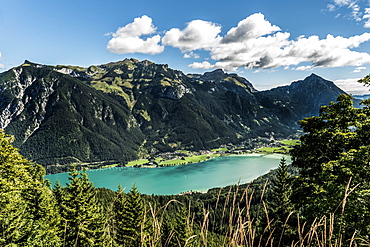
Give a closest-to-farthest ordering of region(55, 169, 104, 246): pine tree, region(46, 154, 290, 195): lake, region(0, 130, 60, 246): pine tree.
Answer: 1. region(0, 130, 60, 246): pine tree
2. region(55, 169, 104, 246): pine tree
3. region(46, 154, 290, 195): lake

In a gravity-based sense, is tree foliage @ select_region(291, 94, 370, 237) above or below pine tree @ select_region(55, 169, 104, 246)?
above

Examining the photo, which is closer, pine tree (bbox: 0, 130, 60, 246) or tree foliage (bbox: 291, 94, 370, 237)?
tree foliage (bbox: 291, 94, 370, 237)

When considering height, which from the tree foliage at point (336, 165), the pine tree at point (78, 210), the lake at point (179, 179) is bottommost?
the lake at point (179, 179)

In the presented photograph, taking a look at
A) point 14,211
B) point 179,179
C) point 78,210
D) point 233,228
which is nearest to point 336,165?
point 233,228

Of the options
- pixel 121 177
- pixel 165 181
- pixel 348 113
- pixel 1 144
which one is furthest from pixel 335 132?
pixel 121 177

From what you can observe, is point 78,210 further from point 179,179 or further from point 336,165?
point 179,179

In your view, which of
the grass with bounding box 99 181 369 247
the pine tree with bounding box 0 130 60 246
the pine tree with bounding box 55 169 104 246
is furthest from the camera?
the pine tree with bounding box 55 169 104 246

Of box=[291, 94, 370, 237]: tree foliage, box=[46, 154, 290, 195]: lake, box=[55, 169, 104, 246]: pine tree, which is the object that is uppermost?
box=[291, 94, 370, 237]: tree foliage

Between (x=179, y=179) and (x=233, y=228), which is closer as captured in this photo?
(x=233, y=228)

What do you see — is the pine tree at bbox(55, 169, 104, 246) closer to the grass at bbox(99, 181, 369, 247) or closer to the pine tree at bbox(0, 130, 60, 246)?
the pine tree at bbox(0, 130, 60, 246)

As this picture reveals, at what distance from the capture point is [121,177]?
160 m

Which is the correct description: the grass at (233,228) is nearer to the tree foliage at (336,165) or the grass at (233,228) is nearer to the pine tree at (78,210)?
the tree foliage at (336,165)

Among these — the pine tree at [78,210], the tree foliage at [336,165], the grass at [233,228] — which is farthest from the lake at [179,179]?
the grass at [233,228]

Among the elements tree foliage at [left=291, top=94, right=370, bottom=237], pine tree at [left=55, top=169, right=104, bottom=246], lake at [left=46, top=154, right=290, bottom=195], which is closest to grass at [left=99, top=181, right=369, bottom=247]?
tree foliage at [left=291, top=94, right=370, bottom=237]
